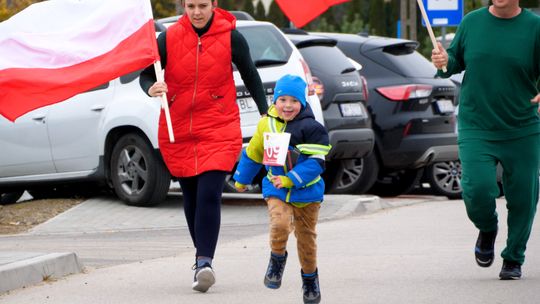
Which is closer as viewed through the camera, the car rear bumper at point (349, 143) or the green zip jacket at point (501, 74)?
the green zip jacket at point (501, 74)

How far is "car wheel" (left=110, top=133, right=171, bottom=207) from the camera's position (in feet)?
45.0

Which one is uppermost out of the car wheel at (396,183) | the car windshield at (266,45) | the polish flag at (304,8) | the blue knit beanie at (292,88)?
the blue knit beanie at (292,88)

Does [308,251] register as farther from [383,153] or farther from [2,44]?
[383,153]

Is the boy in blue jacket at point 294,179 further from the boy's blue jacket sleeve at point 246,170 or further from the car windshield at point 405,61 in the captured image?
the car windshield at point 405,61

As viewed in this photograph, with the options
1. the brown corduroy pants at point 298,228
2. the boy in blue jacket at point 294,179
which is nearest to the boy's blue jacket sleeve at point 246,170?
the boy in blue jacket at point 294,179

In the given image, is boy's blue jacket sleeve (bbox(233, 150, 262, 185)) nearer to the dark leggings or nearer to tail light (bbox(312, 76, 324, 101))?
the dark leggings

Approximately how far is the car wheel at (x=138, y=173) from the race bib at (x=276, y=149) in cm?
606

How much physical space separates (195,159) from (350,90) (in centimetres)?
683

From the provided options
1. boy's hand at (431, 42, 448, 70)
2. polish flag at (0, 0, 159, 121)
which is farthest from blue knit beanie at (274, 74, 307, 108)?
polish flag at (0, 0, 159, 121)

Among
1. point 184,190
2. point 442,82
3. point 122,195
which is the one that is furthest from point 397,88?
point 184,190

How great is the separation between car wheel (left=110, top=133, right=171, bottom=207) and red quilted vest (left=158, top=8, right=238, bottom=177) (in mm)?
4875

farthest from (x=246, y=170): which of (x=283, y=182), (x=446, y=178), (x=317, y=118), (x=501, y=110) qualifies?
(x=446, y=178)

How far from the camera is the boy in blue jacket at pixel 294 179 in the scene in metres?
7.68

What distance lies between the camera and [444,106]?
1650cm
